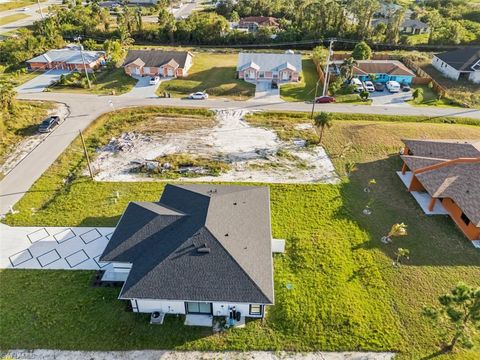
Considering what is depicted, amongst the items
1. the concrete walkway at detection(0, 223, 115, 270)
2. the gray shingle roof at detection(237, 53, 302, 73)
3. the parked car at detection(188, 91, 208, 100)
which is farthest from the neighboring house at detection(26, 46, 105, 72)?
the concrete walkway at detection(0, 223, 115, 270)

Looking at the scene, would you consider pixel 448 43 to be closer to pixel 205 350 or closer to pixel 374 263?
pixel 374 263

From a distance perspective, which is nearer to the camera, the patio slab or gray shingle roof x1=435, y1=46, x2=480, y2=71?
the patio slab

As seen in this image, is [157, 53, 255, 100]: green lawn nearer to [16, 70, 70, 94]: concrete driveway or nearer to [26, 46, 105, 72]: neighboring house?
[26, 46, 105, 72]: neighboring house

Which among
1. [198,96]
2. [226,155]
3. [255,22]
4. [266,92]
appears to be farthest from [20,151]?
[255,22]

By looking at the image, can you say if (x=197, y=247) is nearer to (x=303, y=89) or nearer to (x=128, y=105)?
(x=128, y=105)

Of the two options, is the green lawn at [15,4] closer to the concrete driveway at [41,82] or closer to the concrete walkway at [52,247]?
the concrete driveway at [41,82]

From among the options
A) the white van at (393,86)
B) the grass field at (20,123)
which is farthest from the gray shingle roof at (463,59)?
the grass field at (20,123)

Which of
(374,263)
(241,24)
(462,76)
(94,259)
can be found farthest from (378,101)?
(241,24)
